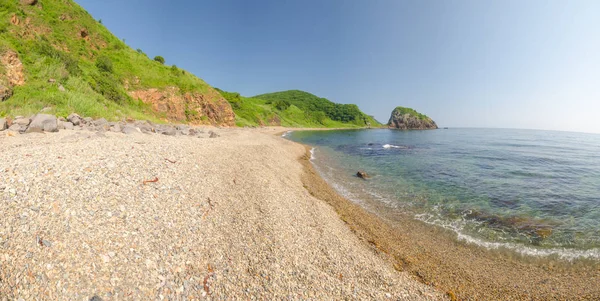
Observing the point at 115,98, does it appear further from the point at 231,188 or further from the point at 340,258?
the point at 340,258

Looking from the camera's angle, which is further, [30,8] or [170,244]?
[30,8]

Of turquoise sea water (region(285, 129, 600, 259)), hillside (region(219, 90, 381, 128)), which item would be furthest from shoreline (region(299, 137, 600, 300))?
hillside (region(219, 90, 381, 128))

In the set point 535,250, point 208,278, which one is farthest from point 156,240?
point 535,250

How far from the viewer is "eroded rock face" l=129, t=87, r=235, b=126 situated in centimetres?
4098

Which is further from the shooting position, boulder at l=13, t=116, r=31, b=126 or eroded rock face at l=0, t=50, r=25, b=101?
eroded rock face at l=0, t=50, r=25, b=101

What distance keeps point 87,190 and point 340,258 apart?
809cm

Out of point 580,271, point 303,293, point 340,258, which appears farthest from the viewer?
point 580,271

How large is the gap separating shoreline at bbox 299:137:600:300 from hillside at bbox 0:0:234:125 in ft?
86.3

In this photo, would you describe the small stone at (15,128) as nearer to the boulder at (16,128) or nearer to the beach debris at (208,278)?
the boulder at (16,128)

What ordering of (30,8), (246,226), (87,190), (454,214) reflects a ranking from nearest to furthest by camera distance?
(87,190) < (246,226) < (454,214) < (30,8)

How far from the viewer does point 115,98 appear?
31109 mm

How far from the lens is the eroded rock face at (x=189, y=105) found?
41.0 meters

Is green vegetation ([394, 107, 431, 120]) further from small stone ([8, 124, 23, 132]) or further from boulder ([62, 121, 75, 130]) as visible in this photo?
small stone ([8, 124, 23, 132])

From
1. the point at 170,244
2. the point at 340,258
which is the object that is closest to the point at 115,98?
the point at 170,244
